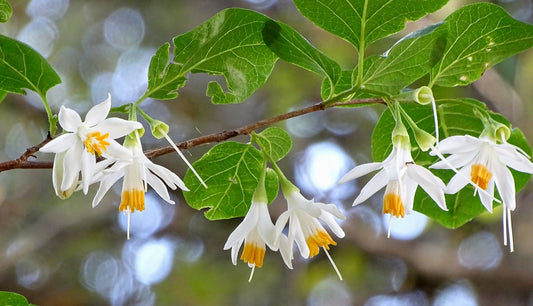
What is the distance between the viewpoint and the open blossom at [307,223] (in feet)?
3.53

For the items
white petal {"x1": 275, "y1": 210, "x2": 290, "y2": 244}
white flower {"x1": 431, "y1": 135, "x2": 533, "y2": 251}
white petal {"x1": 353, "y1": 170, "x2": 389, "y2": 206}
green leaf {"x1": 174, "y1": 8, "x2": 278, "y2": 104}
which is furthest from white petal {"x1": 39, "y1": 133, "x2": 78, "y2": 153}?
white flower {"x1": 431, "y1": 135, "x2": 533, "y2": 251}

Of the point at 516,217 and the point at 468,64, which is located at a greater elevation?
the point at 468,64

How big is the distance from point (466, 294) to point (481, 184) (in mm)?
3340

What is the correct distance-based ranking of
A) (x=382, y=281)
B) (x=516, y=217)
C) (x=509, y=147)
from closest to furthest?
(x=509, y=147), (x=516, y=217), (x=382, y=281)

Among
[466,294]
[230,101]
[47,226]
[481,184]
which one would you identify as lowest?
[466,294]

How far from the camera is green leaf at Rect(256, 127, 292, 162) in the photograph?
1.28 metres

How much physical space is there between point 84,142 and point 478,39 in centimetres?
73

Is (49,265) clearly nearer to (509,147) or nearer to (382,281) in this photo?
(382,281)

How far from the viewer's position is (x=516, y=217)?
3.99 m

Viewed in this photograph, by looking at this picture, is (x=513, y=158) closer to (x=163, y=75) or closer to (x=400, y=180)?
(x=400, y=180)

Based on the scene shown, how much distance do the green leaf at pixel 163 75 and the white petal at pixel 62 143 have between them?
192 mm

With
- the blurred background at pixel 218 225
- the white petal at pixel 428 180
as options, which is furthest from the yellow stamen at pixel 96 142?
the blurred background at pixel 218 225

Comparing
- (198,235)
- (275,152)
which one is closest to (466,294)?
(198,235)

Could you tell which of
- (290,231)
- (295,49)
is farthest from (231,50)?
(290,231)
